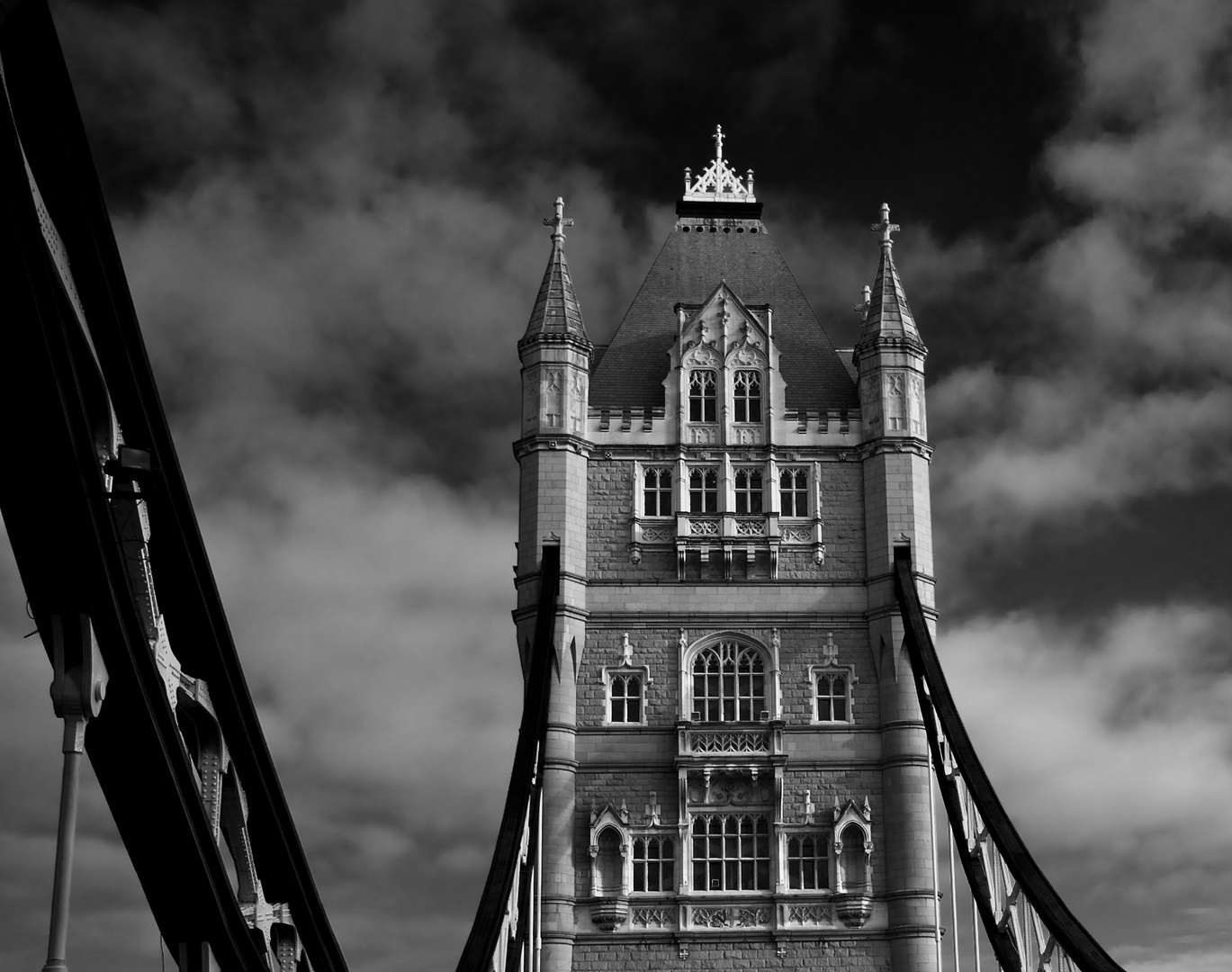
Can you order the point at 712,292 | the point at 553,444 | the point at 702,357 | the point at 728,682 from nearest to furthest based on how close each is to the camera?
the point at 728,682
the point at 553,444
the point at 702,357
the point at 712,292

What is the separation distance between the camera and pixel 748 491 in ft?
122

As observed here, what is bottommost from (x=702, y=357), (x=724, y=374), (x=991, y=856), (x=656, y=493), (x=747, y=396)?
(x=991, y=856)

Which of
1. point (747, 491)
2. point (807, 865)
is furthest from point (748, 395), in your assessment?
point (807, 865)

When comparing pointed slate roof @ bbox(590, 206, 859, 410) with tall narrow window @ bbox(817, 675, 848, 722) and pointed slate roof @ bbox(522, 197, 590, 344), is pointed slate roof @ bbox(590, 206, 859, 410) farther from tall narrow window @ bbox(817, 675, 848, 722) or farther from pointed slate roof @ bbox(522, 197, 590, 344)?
tall narrow window @ bbox(817, 675, 848, 722)

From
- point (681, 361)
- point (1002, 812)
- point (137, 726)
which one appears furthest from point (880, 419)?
point (137, 726)

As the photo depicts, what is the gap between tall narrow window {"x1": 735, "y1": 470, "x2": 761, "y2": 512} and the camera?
122 feet

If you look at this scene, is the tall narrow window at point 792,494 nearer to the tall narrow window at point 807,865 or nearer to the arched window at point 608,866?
the tall narrow window at point 807,865

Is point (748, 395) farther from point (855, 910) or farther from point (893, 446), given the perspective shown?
point (855, 910)

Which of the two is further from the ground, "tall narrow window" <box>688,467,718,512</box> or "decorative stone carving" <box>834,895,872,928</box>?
"tall narrow window" <box>688,467,718,512</box>

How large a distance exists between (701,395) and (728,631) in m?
5.50

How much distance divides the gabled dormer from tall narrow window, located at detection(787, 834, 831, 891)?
8586 millimetres

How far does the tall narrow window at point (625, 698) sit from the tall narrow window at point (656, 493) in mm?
3652

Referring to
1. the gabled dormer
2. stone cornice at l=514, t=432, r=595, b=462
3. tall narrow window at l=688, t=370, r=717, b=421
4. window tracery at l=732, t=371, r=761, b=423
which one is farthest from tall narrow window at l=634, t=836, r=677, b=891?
window tracery at l=732, t=371, r=761, b=423

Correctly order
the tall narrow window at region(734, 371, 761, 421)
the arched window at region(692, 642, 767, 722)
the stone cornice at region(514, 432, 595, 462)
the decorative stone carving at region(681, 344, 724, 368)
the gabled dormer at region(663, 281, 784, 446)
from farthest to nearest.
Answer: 1. the decorative stone carving at region(681, 344, 724, 368)
2. the tall narrow window at region(734, 371, 761, 421)
3. the gabled dormer at region(663, 281, 784, 446)
4. the stone cornice at region(514, 432, 595, 462)
5. the arched window at region(692, 642, 767, 722)
